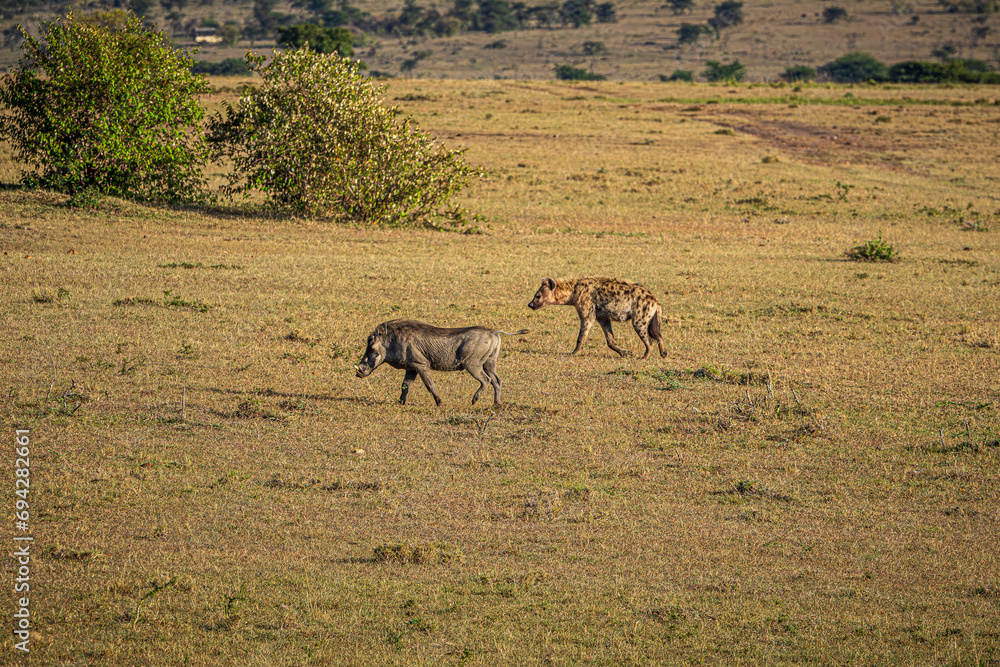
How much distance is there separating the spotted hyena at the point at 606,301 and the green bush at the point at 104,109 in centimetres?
1433

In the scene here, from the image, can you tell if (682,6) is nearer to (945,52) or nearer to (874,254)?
(945,52)

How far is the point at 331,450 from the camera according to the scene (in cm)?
1027

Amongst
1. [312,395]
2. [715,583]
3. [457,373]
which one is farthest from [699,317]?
[715,583]

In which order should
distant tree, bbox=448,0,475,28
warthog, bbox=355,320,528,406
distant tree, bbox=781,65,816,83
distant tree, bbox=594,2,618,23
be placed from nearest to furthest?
warthog, bbox=355,320,528,406 → distant tree, bbox=781,65,816,83 → distant tree, bbox=448,0,475,28 → distant tree, bbox=594,2,618,23

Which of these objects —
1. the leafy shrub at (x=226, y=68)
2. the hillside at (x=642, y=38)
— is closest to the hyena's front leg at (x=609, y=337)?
the leafy shrub at (x=226, y=68)

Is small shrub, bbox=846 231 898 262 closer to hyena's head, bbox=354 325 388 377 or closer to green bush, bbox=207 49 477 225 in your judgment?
green bush, bbox=207 49 477 225

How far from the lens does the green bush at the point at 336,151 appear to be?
24.7m

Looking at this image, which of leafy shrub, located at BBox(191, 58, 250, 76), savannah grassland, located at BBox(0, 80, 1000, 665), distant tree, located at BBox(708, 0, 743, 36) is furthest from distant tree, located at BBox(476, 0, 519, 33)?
savannah grassland, located at BBox(0, 80, 1000, 665)

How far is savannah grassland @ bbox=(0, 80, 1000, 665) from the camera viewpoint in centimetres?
692

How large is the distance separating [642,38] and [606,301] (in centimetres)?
10937

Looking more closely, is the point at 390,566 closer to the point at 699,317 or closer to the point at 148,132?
the point at 699,317

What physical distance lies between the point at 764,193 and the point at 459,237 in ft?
37.8

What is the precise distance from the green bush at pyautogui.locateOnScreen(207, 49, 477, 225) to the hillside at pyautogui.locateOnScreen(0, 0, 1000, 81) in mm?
72864

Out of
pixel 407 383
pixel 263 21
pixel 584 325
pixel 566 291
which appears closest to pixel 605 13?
pixel 263 21
